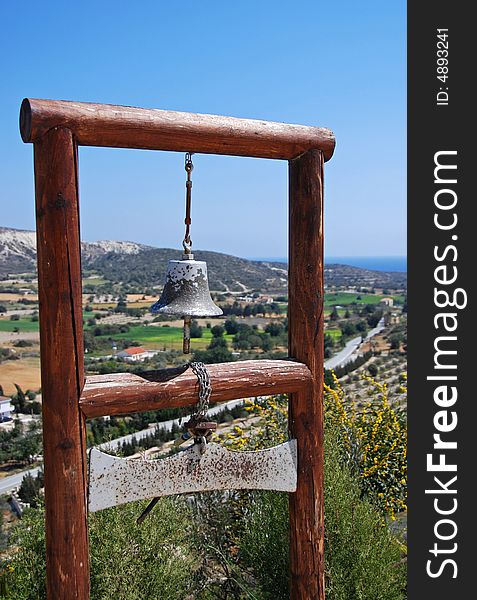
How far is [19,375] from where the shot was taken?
37094 millimetres

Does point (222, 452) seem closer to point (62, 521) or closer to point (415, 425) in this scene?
point (62, 521)

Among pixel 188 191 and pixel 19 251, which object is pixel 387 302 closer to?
pixel 19 251

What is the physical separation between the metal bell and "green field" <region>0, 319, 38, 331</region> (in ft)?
161

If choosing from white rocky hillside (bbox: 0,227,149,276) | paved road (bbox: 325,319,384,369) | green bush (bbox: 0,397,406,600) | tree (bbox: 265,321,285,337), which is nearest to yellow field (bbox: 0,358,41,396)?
tree (bbox: 265,321,285,337)

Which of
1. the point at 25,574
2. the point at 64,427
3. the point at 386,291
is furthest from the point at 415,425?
the point at 386,291

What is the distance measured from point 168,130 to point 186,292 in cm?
72

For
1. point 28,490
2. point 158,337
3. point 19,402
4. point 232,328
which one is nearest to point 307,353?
point 28,490

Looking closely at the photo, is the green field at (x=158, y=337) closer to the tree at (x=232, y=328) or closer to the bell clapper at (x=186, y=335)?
the tree at (x=232, y=328)

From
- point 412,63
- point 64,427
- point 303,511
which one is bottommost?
point 303,511

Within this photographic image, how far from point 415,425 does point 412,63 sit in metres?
2.05

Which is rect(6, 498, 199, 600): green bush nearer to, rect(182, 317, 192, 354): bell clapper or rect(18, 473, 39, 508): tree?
rect(182, 317, 192, 354): bell clapper

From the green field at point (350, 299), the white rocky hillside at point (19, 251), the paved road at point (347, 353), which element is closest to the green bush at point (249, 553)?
the paved road at point (347, 353)

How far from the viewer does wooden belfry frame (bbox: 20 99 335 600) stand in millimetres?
2473

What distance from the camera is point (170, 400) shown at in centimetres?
272
